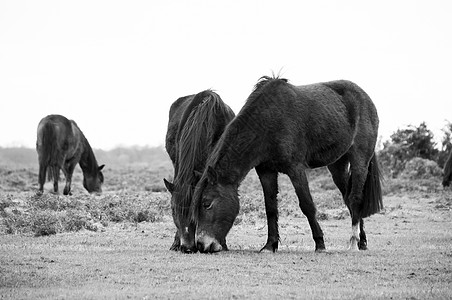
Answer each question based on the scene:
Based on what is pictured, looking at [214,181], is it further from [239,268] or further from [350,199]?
[350,199]

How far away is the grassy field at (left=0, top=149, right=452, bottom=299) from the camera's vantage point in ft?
22.2

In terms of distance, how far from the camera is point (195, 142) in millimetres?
9672

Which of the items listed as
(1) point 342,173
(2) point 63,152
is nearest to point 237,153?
(1) point 342,173

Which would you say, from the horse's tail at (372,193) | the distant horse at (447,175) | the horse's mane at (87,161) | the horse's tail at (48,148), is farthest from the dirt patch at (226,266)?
the horse's mane at (87,161)

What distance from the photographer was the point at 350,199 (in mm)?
11031

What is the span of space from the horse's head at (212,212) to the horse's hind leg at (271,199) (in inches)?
34.0

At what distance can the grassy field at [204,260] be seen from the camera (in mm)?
6762

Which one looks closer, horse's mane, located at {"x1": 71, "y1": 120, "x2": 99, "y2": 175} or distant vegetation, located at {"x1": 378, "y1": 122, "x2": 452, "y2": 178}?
horse's mane, located at {"x1": 71, "y1": 120, "x2": 99, "y2": 175}

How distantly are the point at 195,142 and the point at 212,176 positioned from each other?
2.48 ft

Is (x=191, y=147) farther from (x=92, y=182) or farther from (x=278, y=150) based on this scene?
(x=92, y=182)

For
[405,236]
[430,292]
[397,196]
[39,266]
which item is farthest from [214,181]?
[397,196]

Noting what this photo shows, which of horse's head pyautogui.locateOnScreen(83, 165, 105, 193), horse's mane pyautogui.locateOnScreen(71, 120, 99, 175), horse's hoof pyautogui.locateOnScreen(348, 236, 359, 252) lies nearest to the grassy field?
horse's hoof pyautogui.locateOnScreen(348, 236, 359, 252)

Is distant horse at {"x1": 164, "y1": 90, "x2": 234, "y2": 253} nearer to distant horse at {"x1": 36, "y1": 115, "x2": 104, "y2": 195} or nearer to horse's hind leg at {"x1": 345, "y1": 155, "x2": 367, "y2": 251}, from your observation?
horse's hind leg at {"x1": 345, "y1": 155, "x2": 367, "y2": 251}

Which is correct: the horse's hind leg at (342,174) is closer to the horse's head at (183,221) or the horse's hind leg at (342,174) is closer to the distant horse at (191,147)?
the distant horse at (191,147)
